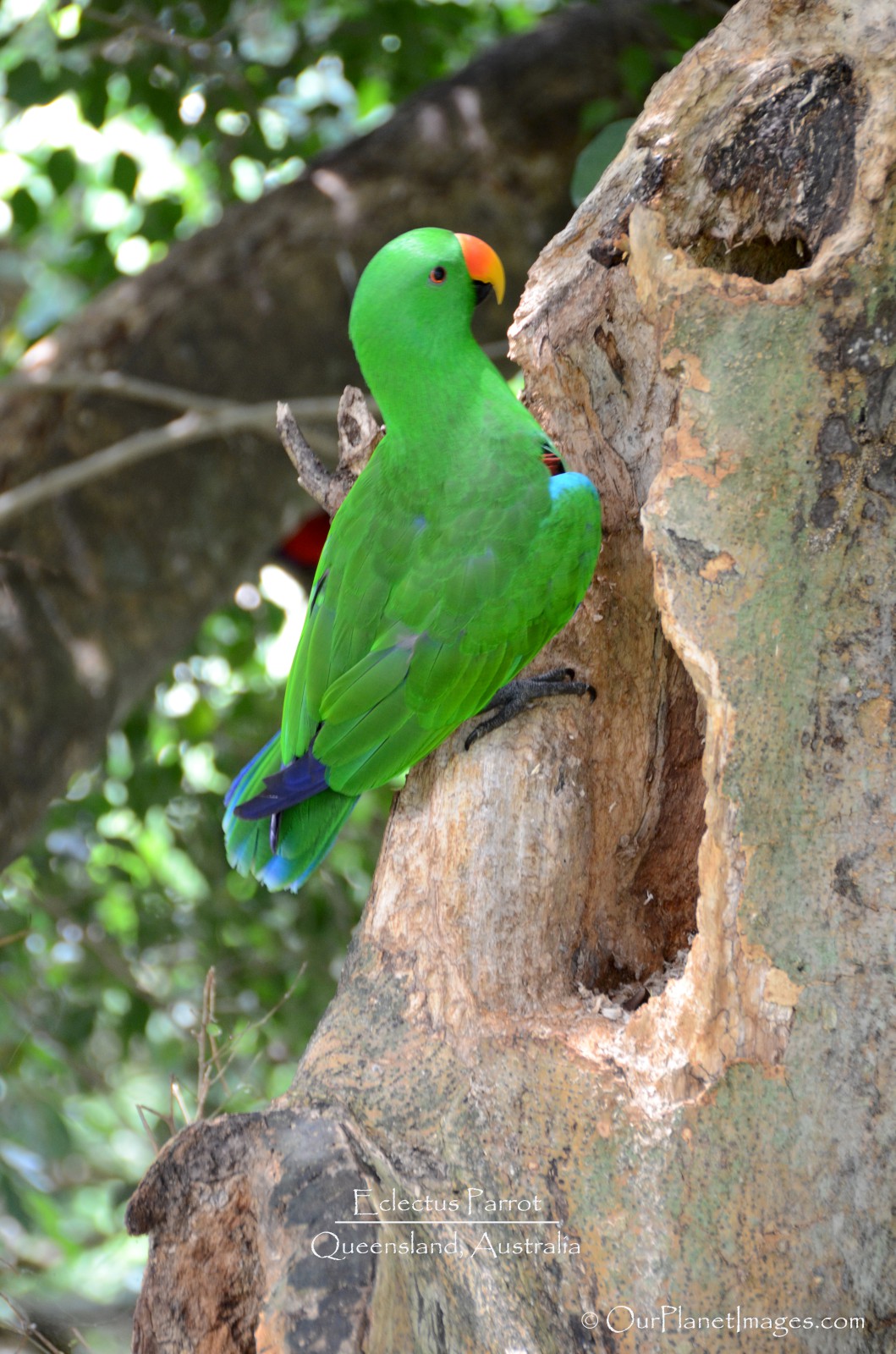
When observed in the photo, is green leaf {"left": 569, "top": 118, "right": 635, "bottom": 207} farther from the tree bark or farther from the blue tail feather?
the blue tail feather

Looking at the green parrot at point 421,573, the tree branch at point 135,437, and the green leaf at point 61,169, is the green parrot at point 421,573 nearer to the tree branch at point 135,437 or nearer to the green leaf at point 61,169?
the tree branch at point 135,437

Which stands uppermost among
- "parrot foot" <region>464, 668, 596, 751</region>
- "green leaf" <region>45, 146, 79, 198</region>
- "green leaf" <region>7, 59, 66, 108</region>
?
"green leaf" <region>7, 59, 66, 108</region>

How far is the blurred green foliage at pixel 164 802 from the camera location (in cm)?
276

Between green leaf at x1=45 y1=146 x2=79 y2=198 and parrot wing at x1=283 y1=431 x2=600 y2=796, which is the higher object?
green leaf at x1=45 y1=146 x2=79 y2=198

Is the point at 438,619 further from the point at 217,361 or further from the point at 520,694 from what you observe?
the point at 217,361

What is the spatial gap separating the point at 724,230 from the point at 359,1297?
48.5 inches

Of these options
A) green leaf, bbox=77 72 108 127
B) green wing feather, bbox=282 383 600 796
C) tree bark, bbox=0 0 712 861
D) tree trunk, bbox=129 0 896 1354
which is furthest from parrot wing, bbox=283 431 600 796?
green leaf, bbox=77 72 108 127

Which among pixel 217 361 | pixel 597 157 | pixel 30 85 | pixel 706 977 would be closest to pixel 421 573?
pixel 706 977

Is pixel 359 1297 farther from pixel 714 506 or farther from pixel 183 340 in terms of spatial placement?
pixel 183 340

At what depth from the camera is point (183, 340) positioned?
110 inches

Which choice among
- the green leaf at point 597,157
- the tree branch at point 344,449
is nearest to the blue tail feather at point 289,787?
the tree branch at point 344,449

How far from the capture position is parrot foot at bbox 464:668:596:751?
154 centimetres

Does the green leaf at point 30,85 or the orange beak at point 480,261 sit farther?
the green leaf at point 30,85

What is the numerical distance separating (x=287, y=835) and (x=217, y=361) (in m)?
1.60
